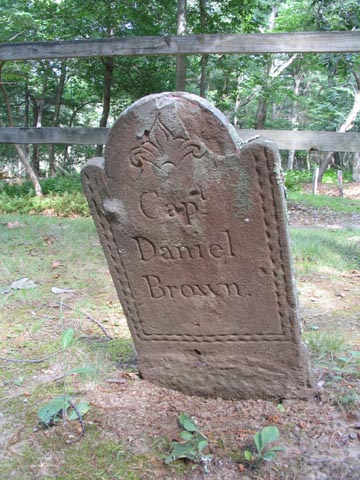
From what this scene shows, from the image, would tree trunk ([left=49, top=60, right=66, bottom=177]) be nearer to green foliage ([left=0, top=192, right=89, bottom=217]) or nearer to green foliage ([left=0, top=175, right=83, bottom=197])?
green foliage ([left=0, top=175, right=83, bottom=197])

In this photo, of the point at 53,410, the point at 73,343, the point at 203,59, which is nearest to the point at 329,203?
the point at 203,59

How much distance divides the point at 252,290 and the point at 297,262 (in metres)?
2.76

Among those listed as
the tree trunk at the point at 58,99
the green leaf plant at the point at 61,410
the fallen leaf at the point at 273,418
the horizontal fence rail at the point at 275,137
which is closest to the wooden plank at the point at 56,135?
the horizontal fence rail at the point at 275,137

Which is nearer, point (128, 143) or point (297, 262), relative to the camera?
point (128, 143)

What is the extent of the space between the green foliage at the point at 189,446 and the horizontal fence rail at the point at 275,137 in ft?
10.1

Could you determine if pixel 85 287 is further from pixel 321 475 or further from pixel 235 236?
pixel 321 475

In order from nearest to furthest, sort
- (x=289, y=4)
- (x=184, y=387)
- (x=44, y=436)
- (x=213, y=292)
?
(x=44, y=436), (x=213, y=292), (x=184, y=387), (x=289, y=4)

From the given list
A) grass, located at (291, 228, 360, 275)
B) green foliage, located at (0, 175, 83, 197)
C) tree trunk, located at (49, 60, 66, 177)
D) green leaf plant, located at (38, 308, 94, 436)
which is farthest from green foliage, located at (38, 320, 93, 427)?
tree trunk, located at (49, 60, 66, 177)

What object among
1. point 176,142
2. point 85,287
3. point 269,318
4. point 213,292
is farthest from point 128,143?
point 85,287

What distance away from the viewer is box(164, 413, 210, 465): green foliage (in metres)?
1.81

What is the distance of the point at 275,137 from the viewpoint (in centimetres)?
480

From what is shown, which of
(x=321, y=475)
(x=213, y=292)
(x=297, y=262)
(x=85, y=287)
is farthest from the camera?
(x=297, y=262)

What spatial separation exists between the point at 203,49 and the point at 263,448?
12.8 ft

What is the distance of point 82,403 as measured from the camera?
2162 mm
